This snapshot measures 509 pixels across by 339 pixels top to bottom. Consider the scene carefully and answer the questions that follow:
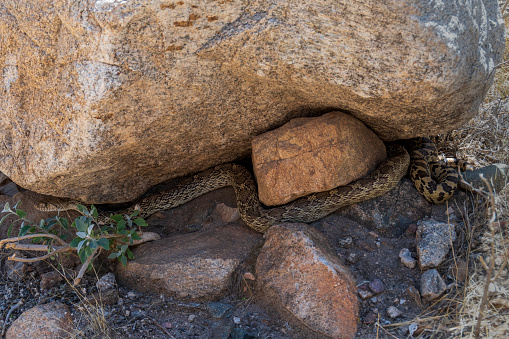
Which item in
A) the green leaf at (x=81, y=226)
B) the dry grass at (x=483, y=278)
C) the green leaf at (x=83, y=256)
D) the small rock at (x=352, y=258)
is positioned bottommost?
the green leaf at (x=83, y=256)

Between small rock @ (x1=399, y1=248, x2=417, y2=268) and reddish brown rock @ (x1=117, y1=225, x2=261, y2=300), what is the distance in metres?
1.40

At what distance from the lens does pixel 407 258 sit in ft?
11.8

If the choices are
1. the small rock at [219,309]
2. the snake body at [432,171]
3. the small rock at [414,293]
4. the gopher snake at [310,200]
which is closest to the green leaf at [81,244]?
the gopher snake at [310,200]

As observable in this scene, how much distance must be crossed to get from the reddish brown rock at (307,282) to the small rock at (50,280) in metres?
1.96

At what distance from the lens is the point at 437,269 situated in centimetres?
347

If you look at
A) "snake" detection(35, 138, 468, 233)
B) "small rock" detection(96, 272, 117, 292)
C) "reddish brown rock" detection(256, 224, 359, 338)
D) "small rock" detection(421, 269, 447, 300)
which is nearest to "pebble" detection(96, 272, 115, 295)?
"small rock" detection(96, 272, 117, 292)

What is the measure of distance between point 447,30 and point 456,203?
178cm

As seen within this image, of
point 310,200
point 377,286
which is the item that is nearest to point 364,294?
point 377,286

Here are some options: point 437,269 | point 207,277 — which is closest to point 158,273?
point 207,277

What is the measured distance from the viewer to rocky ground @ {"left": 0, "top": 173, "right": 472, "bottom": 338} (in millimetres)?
3256

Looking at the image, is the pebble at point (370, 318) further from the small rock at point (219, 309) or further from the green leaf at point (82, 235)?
the green leaf at point (82, 235)

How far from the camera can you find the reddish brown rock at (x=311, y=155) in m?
4.06

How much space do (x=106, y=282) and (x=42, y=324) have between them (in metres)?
0.60

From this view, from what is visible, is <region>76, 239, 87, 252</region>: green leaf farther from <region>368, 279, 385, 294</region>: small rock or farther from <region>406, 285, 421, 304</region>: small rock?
<region>406, 285, 421, 304</region>: small rock
